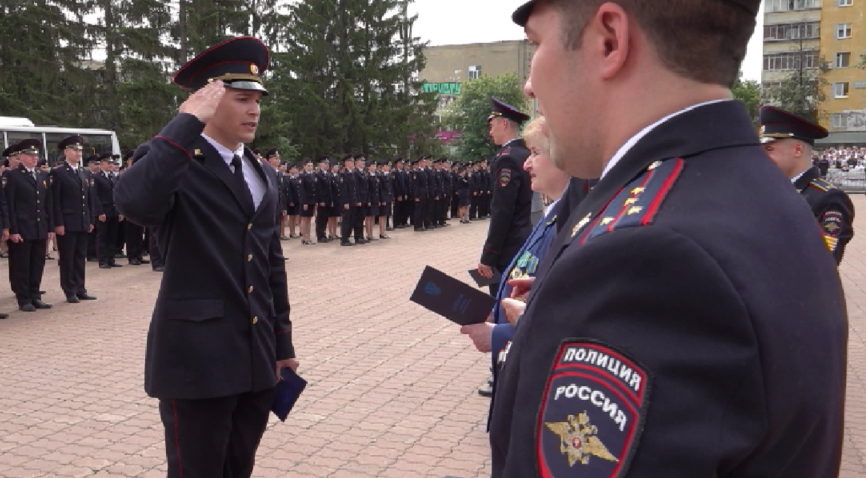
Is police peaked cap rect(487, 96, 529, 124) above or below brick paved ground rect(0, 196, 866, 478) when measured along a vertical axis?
above

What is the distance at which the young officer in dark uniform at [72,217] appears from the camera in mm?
11297

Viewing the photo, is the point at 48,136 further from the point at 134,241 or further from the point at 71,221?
the point at 71,221

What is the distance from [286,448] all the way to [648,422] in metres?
4.41

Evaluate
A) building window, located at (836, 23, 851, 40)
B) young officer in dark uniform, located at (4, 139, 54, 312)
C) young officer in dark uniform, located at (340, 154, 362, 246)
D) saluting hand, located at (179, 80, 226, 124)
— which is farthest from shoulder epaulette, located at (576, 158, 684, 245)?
building window, located at (836, 23, 851, 40)

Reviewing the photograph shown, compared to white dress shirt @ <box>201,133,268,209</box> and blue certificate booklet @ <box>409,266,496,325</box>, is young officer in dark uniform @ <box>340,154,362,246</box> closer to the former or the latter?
white dress shirt @ <box>201,133,268,209</box>

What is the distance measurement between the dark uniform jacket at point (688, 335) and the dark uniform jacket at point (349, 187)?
707 inches

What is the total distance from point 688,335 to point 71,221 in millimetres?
12217

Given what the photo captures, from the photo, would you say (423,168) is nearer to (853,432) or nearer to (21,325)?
(21,325)

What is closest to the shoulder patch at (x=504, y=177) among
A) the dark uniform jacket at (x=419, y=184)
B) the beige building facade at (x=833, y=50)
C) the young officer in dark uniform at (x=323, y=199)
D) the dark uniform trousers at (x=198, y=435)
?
the dark uniform trousers at (x=198, y=435)

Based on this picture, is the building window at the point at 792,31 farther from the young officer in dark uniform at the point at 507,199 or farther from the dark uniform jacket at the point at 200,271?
the dark uniform jacket at the point at 200,271

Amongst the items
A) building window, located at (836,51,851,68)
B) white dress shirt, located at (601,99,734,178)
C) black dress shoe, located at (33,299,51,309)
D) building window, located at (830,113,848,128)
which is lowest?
black dress shoe, located at (33,299,51,309)

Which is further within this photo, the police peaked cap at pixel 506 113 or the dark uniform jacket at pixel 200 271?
the police peaked cap at pixel 506 113

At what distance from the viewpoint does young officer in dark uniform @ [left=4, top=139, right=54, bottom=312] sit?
10.7 meters

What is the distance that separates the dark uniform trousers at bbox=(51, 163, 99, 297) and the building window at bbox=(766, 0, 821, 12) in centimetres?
6771
